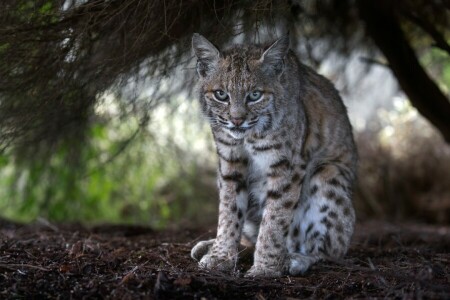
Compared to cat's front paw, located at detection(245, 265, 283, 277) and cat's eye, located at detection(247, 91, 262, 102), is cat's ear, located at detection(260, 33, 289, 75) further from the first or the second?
cat's front paw, located at detection(245, 265, 283, 277)

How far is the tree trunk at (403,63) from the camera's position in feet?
18.9

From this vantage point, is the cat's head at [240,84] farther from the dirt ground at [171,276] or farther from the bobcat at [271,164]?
the dirt ground at [171,276]

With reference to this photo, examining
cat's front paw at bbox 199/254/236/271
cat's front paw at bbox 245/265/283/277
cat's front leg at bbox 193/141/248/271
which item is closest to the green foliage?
cat's front leg at bbox 193/141/248/271

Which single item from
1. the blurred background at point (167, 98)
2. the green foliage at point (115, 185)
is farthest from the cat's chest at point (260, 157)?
the green foliage at point (115, 185)

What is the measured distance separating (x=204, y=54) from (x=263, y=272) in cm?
147

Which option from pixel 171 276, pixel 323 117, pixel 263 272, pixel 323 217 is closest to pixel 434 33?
pixel 323 117

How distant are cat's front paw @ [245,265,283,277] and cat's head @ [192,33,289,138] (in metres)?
0.86

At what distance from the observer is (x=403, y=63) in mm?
5770

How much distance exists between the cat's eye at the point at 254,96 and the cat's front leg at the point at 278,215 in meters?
0.43

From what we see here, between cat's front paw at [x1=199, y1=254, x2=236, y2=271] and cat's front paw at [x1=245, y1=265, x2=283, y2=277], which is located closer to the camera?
cat's front paw at [x1=245, y1=265, x2=283, y2=277]

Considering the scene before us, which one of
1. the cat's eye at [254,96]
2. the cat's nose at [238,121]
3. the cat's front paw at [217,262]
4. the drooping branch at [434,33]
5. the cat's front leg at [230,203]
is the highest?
the drooping branch at [434,33]

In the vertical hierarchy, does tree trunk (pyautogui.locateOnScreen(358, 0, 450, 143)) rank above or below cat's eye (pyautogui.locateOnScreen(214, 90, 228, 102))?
above

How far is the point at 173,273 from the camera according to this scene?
3.67 meters

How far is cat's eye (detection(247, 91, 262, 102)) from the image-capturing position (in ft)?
Result: 13.9
